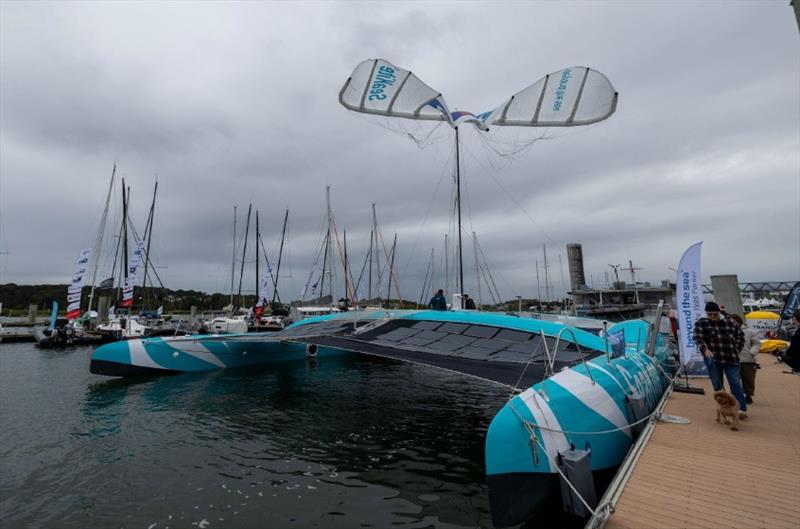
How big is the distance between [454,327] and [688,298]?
584cm

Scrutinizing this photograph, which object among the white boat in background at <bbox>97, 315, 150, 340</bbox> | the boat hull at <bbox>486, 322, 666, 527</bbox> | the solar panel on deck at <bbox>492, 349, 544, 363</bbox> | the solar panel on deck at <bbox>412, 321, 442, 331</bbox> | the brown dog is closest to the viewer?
the boat hull at <bbox>486, 322, 666, 527</bbox>

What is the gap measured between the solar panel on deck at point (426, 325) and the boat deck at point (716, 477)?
629cm

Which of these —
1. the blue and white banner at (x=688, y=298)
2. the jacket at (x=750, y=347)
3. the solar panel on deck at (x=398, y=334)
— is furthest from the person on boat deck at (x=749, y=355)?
the solar panel on deck at (x=398, y=334)

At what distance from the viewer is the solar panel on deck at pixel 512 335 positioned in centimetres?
1020

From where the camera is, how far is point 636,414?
6.67 m

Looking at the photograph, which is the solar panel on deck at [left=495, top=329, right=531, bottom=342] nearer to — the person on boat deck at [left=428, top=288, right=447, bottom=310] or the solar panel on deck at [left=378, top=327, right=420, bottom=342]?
the solar panel on deck at [left=378, top=327, right=420, bottom=342]

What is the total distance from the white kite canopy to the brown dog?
377 inches

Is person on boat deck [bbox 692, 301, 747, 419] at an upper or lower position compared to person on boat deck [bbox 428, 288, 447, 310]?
lower

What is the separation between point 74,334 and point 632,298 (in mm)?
61385

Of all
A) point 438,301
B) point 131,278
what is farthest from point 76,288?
point 438,301

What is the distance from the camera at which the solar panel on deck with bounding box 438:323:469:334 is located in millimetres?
11295

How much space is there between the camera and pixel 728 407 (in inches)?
245

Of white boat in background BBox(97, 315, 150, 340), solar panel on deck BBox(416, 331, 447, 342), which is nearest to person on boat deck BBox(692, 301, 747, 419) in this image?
solar panel on deck BBox(416, 331, 447, 342)

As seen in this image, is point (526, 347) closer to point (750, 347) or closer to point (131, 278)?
point (750, 347)
